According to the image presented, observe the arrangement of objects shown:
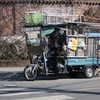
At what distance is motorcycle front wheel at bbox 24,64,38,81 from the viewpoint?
16.8 meters

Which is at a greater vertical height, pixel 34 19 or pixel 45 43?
pixel 34 19

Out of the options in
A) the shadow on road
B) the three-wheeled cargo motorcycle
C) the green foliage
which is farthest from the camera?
the green foliage

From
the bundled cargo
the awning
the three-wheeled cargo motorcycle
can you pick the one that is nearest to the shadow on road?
the three-wheeled cargo motorcycle

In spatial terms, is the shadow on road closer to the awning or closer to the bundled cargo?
the awning

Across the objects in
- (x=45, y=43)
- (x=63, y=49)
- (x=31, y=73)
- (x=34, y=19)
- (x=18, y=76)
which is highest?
(x=34, y=19)

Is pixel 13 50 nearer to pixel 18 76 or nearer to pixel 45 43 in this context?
pixel 18 76

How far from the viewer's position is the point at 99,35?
58.1 feet

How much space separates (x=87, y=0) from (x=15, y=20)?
20.6 ft

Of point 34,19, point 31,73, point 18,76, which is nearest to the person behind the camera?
point 31,73

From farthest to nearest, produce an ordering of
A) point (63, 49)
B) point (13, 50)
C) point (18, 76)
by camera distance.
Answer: point (13, 50)
point (18, 76)
point (63, 49)

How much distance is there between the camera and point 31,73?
16.8m

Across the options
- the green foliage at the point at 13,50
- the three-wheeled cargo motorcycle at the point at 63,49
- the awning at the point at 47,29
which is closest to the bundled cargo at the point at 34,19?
the three-wheeled cargo motorcycle at the point at 63,49

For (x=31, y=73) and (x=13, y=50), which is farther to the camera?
(x=13, y=50)

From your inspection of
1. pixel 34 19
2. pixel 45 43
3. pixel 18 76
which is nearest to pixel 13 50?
pixel 18 76
